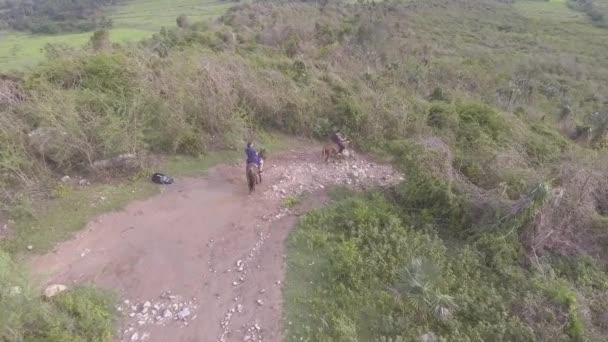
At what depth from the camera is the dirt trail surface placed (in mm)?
6555

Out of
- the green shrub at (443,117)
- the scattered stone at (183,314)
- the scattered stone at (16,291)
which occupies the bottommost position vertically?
the scattered stone at (183,314)

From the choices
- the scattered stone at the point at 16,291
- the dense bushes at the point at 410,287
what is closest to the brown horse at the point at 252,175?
the dense bushes at the point at 410,287

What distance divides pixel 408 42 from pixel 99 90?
113ft

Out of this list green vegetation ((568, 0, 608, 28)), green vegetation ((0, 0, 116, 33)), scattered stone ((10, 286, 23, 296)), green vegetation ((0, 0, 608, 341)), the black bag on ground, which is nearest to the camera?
scattered stone ((10, 286, 23, 296))

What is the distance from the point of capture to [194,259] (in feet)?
25.3

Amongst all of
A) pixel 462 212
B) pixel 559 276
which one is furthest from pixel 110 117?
pixel 559 276

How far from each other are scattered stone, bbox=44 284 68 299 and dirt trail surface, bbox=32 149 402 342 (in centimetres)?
24

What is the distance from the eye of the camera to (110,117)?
389 inches

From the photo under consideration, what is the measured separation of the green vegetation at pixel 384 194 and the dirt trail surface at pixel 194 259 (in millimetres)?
474

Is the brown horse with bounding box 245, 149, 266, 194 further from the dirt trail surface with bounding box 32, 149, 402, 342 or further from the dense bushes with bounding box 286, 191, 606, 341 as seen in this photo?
the dense bushes with bounding box 286, 191, 606, 341

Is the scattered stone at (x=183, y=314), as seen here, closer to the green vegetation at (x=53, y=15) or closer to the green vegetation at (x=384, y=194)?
the green vegetation at (x=384, y=194)

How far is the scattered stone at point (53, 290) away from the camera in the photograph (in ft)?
21.3

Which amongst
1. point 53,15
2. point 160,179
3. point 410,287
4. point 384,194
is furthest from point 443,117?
point 53,15

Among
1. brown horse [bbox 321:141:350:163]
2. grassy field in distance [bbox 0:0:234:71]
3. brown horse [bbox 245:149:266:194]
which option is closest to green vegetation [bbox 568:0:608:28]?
grassy field in distance [bbox 0:0:234:71]
